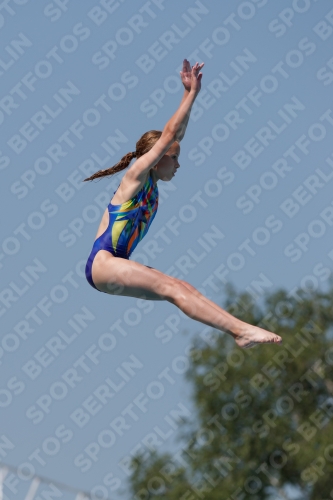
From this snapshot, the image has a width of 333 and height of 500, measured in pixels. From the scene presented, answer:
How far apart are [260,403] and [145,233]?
86.3 feet

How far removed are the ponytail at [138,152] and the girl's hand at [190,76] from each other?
68 cm

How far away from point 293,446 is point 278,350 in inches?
127

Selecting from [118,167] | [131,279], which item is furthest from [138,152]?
[131,279]

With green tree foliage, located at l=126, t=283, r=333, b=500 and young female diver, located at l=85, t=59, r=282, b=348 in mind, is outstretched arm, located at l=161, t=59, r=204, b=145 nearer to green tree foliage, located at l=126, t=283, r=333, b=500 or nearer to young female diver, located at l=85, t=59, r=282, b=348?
young female diver, located at l=85, t=59, r=282, b=348

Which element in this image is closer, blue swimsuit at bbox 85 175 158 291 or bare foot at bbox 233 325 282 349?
bare foot at bbox 233 325 282 349

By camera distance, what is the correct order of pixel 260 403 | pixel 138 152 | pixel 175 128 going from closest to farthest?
pixel 175 128 → pixel 138 152 → pixel 260 403

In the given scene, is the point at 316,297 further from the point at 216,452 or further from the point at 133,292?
the point at 133,292

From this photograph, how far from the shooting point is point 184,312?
857 cm

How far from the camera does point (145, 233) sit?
371 inches

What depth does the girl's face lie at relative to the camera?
29.5 ft

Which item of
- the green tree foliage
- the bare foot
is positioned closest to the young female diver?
the bare foot

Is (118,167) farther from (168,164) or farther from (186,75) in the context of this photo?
(186,75)

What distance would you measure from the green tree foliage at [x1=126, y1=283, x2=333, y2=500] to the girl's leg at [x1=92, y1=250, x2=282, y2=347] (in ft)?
83.2

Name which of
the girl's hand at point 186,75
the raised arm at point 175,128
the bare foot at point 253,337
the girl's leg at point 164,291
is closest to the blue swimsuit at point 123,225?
the girl's leg at point 164,291
